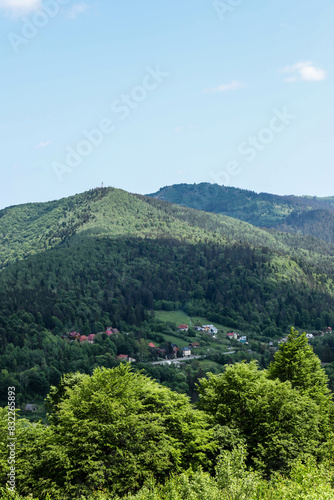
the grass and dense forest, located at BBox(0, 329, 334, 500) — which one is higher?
dense forest, located at BBox(0, 329, 334, 500)

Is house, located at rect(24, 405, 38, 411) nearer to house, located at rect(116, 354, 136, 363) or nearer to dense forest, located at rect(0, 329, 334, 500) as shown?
house, located at rect(116, 354, 136, 363)

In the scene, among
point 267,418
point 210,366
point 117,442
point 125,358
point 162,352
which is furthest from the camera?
point 162,352

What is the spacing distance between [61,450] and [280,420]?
24.7 meters

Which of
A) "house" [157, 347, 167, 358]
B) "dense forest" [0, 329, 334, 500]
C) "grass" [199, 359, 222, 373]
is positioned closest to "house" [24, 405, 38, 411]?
"grass" [199, 359, 222, 373]

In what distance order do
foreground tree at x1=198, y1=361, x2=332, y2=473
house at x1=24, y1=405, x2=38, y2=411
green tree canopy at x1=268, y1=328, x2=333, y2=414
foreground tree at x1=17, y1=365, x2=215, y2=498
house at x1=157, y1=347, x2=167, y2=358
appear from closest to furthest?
foreground tree at x1=17, y1=365, x2=215, y2=498 → foreground tree at x1=198, y1=361, x2=332, y2=473 → green tree canopy at x1=268, y1=328, x2=333, y2=414 → house at x1=24, y1=405, x2=38, y2=411 → house at x1=157, y1=347, x2=167, y2=358

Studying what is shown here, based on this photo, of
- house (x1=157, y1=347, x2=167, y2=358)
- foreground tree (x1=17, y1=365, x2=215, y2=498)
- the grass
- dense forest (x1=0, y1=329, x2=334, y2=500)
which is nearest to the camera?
dense forest (x1=0, y1=329, x2=334, y2=500)

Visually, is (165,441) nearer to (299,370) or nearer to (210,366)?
(299,370)

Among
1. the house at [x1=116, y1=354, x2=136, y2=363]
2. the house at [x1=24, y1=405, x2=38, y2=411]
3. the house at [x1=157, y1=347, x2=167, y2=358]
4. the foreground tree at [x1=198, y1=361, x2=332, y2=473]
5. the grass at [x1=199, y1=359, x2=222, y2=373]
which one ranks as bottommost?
the grass at [x1=199, y1=359, x2=222, y2=373]

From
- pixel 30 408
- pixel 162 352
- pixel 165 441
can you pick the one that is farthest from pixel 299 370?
pixel 162 352

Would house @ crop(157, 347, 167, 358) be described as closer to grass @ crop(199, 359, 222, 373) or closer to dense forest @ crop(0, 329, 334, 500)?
grass @ crop(199, 359, 222, 373)

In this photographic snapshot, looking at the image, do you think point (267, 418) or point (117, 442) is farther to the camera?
point (267, 418)

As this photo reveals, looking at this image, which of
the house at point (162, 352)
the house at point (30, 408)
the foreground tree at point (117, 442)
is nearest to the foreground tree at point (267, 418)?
the foreground tree at point (117, 442)

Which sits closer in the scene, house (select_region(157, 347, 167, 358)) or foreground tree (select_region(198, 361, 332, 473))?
foreground tree (select_region(198, 361, 332, 473))

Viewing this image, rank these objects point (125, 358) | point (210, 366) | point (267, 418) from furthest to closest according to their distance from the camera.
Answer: point (125, 358) < point (210, 366) < point (267, 418)
